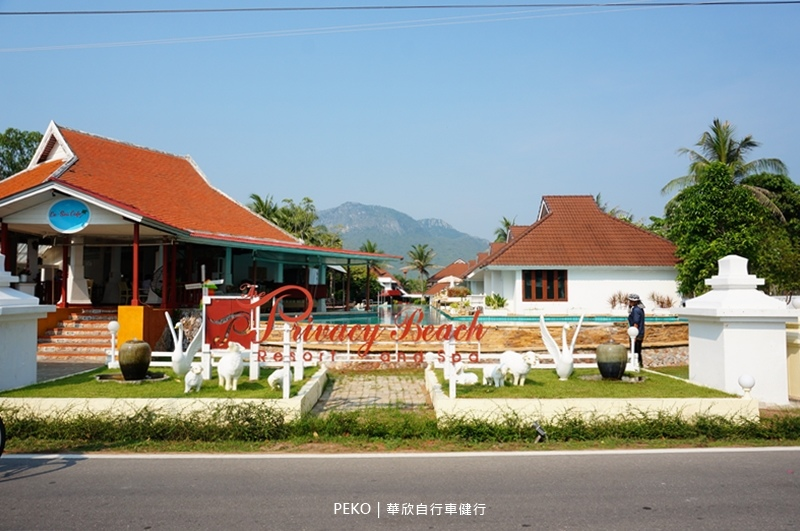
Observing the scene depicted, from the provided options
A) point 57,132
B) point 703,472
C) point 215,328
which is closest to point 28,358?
point 215,328

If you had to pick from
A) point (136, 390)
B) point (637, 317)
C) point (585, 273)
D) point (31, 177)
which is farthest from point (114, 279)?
point (585, 273)

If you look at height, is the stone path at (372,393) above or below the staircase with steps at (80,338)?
below

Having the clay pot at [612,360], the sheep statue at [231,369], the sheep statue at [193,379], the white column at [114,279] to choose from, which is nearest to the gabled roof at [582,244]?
the white column at [114,279]

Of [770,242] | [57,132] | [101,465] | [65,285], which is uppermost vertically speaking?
[57,132]

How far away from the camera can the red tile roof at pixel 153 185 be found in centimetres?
1917

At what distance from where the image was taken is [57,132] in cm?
2088

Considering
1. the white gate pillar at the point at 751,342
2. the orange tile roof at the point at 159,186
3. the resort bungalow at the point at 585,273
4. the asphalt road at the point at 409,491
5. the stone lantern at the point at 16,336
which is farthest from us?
the resort bungalow at the point at 585,273

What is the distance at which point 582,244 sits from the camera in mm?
27609

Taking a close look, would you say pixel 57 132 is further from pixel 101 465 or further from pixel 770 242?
pixel 770 242

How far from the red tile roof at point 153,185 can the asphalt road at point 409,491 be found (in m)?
11.6

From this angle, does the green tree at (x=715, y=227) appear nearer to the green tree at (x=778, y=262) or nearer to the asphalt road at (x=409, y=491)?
the green tree at (x=778, y=262)

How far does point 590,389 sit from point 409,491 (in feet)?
16.5

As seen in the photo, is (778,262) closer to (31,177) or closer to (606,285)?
(606,285)

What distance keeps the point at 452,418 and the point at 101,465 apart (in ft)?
14.6
